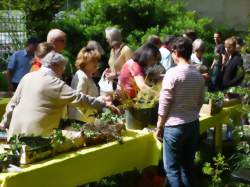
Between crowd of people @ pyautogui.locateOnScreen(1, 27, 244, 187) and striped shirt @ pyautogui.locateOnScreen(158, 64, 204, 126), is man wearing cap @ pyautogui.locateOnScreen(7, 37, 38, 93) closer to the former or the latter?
crowd of people @ pyautogui.locateOnScreen(1, 27, 244, 187)

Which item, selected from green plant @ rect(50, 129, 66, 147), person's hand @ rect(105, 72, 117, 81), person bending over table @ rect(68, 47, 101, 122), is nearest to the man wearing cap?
person's hand @ rect(105, 72, 117, 81)

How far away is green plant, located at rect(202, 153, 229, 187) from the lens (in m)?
6.62

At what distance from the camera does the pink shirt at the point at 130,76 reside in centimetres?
621

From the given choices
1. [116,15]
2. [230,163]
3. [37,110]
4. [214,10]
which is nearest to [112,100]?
[37,110]

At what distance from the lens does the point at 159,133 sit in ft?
18.7

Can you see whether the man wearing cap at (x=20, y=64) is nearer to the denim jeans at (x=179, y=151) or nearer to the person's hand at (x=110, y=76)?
the person's hand at (x=110, y=76)

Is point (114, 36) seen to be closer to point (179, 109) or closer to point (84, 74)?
point (84, 74)

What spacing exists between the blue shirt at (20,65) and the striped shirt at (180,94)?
312cm

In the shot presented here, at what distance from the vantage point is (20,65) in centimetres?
816

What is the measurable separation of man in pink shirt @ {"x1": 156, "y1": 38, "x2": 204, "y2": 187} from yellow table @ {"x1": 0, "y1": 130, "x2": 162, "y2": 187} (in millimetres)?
195

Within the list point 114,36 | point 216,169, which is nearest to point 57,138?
point 216,169

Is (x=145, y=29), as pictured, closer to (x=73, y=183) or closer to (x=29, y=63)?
(x=29, y=63)

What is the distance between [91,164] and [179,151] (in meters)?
1.04

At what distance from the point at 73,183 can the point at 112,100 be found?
1.30 metres
